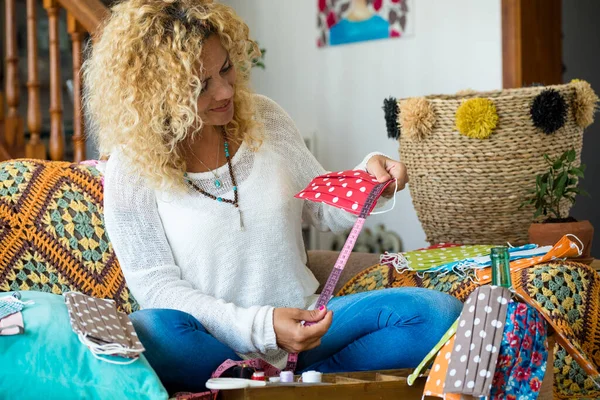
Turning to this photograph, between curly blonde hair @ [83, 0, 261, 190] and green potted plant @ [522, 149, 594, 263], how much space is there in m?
0.93

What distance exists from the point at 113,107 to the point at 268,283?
20.0 inches

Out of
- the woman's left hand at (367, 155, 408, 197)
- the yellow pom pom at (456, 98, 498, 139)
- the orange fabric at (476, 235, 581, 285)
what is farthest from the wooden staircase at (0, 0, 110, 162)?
the orange fabric at (476, 235, 581, 285)

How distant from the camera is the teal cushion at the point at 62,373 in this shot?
1.54 meters

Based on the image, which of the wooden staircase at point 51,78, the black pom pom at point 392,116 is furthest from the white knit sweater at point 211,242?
the wooden staircase at point 51,78

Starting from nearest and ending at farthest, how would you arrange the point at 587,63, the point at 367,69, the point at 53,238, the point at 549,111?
the point at 53,238 < the point at 549,111 < the point at 367,69 < the point at 587,63

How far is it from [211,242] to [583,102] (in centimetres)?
140

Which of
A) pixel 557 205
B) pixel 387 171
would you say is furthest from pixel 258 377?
pixel 557 205

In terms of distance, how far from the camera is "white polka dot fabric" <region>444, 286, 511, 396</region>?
54.8 inches

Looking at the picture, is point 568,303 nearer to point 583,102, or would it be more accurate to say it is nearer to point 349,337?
point 349,337

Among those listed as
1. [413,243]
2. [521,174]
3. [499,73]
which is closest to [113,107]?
[521,174]

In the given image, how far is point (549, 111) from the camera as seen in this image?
274cm

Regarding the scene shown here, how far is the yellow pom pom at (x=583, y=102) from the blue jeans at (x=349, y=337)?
1.15 meters

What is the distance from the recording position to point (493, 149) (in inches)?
110

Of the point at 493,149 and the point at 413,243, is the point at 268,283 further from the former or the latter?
the point at 413,243
